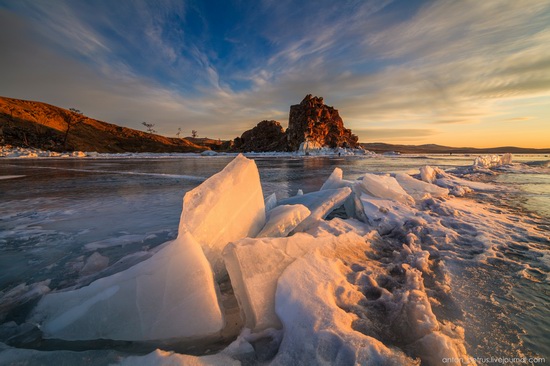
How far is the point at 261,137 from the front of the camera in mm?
90875

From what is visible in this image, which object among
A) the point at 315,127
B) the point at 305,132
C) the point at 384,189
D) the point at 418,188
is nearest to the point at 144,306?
the point at 384,189

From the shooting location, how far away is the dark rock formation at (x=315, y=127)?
69.2 metres

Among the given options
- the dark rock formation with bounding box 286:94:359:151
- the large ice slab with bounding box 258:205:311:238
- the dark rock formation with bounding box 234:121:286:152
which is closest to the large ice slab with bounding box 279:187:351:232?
the large ice slab with bounding box 258:205:311:238

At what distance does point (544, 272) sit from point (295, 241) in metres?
2.34

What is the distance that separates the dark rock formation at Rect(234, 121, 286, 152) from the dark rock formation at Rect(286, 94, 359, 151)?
11522 mm

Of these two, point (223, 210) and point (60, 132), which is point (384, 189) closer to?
point (223, 210)

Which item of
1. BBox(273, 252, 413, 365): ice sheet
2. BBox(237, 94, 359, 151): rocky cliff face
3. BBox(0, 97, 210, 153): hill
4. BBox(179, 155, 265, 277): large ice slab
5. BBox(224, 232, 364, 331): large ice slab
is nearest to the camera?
BBox(273, 252, 413, 365): ice sheet

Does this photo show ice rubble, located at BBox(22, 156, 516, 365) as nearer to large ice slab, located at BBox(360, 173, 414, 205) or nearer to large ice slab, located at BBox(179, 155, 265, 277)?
large ice slab, located at BBox(179, 155, 265, 277)

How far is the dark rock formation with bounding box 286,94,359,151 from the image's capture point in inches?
2724

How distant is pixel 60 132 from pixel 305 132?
66382 mm

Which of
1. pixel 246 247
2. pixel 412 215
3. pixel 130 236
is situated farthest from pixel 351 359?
pixel 412 215

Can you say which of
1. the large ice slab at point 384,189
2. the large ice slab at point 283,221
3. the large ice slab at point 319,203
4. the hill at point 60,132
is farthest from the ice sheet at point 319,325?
the hill at point 60,132

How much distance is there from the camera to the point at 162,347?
4.67 feet

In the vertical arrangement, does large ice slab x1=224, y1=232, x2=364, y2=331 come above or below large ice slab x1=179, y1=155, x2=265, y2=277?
below
